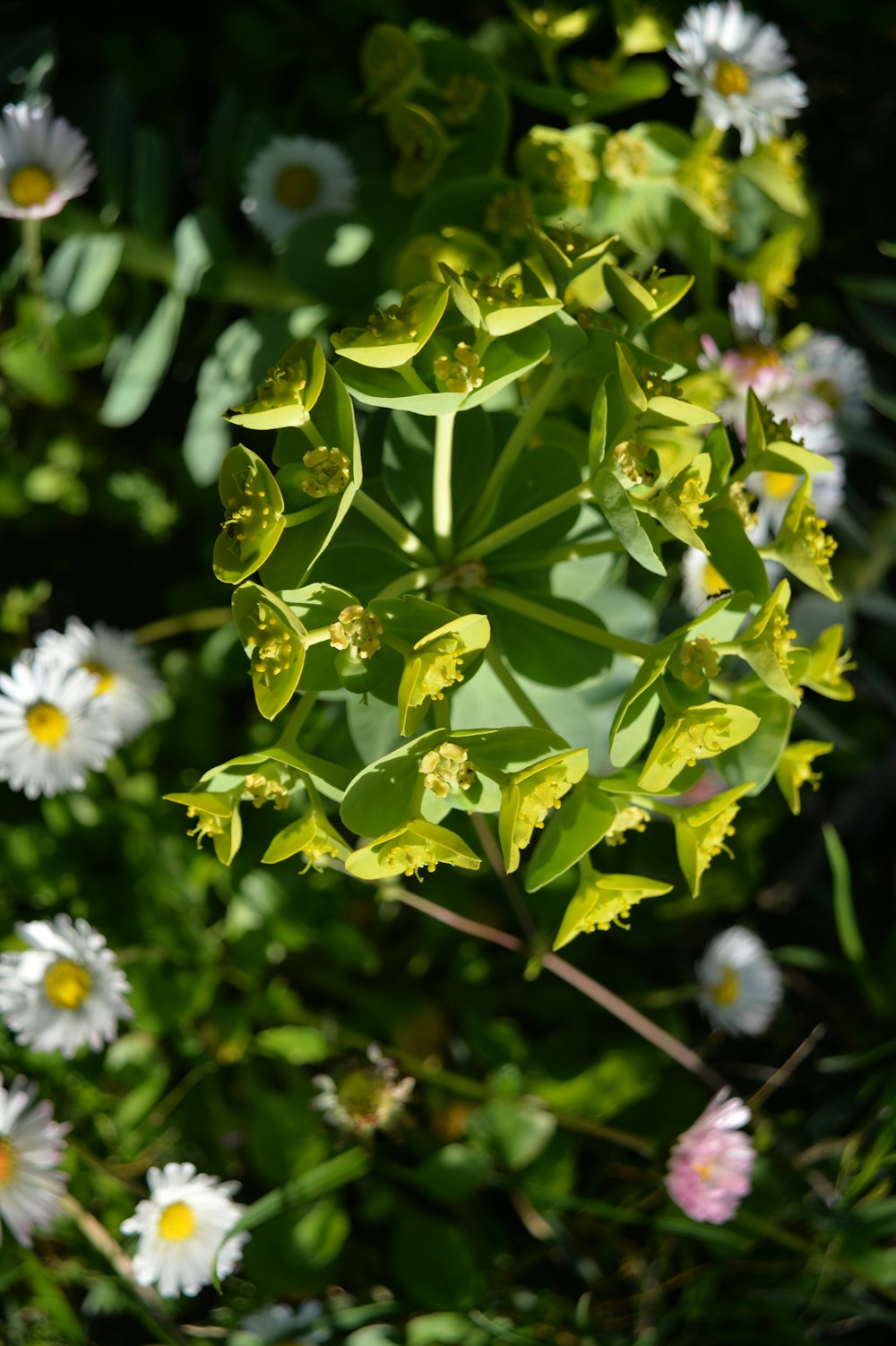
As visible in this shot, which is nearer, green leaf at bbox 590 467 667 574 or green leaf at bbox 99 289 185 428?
green leaf at bbox 590 467 667 574

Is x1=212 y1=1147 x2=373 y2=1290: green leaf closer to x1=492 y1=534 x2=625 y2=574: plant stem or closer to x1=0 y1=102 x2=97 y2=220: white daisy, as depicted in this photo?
x1=492 y1=534 x2=625 y2=574: plant stem

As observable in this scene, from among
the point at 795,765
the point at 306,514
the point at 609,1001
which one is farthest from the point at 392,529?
the point at 609,1001

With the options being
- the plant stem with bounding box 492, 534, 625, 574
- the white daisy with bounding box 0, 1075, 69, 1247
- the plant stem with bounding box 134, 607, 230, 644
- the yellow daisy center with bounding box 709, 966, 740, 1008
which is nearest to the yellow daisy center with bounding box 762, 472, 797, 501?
the plant stem with bounding box 492, 534, 625, 574

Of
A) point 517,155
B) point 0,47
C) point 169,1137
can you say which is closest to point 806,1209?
point 169,1137

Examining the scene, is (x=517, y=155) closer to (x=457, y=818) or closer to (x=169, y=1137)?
(x=457, y=818)

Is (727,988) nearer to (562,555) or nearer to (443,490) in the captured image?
(562,555)

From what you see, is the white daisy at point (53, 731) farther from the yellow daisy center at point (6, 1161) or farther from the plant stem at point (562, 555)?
the plant stem at point (562, 555)
